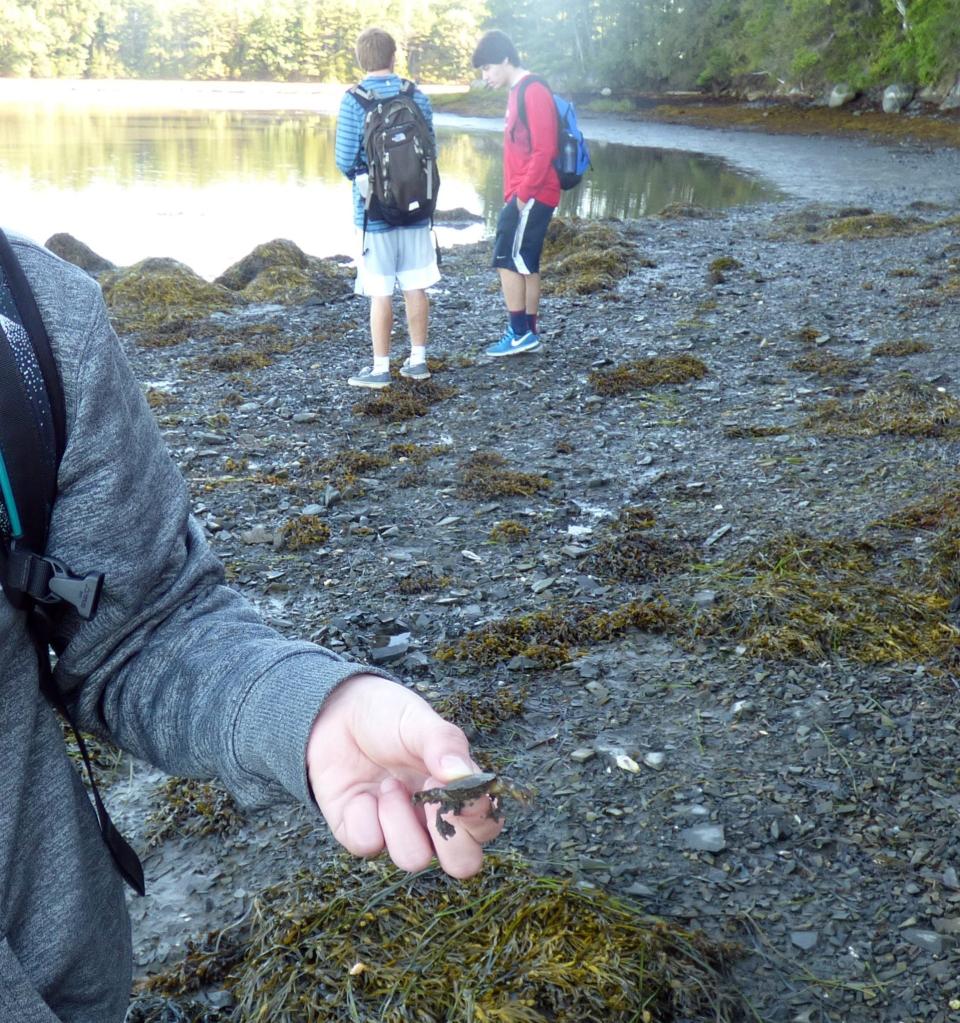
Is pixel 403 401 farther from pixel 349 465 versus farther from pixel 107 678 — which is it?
pixel 107 678

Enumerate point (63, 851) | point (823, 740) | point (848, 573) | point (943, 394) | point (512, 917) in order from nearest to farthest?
point (63, 851) → point (512, 917) → point (823, 740) → point (848, 573) → point (943, 394)

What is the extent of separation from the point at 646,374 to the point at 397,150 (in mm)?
2887

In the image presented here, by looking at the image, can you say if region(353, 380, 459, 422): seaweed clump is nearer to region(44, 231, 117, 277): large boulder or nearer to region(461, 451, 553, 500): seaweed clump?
region(461, 451, 553, 500): seaweed clump

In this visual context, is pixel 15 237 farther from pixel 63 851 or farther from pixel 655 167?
pixel 655 167

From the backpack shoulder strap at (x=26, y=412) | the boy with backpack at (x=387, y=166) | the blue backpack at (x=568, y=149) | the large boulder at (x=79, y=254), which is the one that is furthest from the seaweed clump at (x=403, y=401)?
the large boulder at (x=79, y=254)

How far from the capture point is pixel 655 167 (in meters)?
35.8

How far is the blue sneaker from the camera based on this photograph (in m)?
10.1

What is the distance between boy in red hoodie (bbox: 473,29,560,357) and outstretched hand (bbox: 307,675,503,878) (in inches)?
303

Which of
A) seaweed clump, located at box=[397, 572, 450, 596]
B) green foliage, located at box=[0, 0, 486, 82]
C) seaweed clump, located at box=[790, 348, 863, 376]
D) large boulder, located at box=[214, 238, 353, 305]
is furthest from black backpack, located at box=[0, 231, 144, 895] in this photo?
green foliage, located at box=[0, 0, 486, 82]

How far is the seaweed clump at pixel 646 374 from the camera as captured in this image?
8.92 metres

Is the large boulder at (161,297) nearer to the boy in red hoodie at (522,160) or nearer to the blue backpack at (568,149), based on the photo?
the boy in red hoodie at (522,160)

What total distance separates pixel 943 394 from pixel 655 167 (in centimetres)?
3003

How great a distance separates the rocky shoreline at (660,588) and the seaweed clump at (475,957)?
0.20 m

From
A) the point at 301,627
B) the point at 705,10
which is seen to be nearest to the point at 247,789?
the point at 301,627
